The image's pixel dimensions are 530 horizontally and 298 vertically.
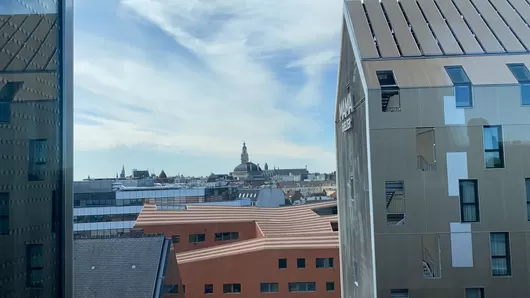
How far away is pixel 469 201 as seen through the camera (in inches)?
106

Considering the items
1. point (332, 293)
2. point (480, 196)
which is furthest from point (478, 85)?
point (332, 293)

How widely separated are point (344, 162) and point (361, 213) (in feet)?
2.83

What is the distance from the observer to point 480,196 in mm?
2666

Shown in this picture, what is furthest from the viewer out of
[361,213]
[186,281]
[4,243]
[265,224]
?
[265,224]

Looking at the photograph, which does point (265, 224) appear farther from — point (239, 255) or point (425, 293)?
point (425, 293)

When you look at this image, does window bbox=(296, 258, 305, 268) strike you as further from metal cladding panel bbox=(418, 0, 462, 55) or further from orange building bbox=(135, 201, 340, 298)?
metal cladding panel bbox=(418, 0, 462, 55)

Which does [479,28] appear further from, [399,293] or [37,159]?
[37,159]

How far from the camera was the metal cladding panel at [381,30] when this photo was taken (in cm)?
298

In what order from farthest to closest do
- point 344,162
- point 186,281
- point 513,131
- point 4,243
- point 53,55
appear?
point 186,281 < point 344,162 < point 513,131 < point 53,55 < point 4,243

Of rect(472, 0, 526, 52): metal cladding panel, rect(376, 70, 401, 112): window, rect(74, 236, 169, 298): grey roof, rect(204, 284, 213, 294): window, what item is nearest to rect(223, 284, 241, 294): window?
rect(204, 284, 213, 294): window

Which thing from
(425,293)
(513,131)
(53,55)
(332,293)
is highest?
(53,55)

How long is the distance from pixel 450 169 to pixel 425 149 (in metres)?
0.23

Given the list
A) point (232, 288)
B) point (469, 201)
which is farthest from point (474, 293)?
point (232, 288)

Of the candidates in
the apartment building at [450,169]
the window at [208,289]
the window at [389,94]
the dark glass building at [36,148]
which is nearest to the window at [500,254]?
the apartment building at [450,169]
